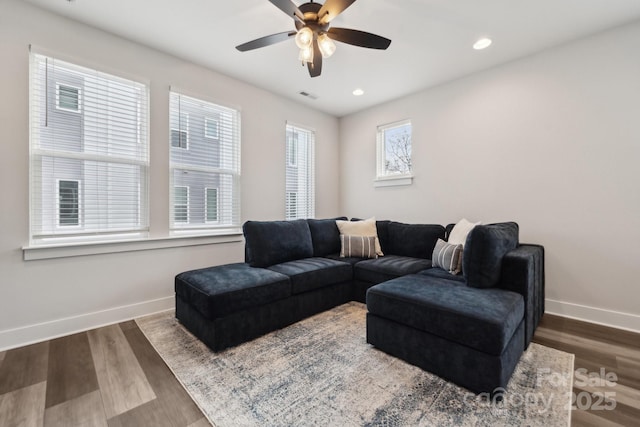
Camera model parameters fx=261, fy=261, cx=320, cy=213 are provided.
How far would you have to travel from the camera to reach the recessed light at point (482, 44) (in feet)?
8.64

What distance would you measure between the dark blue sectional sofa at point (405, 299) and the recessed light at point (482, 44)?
1.90m

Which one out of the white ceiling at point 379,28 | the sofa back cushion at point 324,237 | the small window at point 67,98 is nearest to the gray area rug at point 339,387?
the sofa back cushion at point 324,237

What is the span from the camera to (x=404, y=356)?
1.92 meters

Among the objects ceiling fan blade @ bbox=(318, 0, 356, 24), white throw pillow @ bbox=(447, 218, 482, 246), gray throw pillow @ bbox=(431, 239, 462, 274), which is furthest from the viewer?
white throw pillow @ bbox=(447, 218, 482, 246)

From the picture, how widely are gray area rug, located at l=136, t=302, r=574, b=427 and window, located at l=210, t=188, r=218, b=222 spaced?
57.7 inches

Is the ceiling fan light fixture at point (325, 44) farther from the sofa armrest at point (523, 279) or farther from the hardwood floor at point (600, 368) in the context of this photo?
the hardwood floor at point (600, 368)

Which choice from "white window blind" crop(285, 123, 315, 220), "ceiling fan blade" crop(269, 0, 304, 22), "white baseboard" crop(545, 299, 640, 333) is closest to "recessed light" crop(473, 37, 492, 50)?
"ceiling fan blade" crop(269, 0, 304, 22)

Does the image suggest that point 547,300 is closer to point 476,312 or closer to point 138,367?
point 476,312

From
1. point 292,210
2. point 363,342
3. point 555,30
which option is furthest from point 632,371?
point 292,210

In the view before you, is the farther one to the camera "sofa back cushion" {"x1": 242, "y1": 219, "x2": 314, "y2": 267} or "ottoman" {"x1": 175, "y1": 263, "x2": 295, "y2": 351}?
"sofa back cushion" {"x1": 242, "y1": 219, "x2": 314, "y2": 267}

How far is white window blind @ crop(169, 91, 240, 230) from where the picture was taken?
3027mm

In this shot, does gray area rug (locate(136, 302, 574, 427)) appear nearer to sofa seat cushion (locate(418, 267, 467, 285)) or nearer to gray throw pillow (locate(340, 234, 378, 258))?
sofa seat cushion (locate(418, 267, 467, 285))

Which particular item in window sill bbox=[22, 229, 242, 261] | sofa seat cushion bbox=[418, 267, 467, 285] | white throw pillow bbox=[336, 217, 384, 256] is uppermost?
white throw pillow bbox=[336, 217, 384, 256]

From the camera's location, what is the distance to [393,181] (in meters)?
Result: 4.12
